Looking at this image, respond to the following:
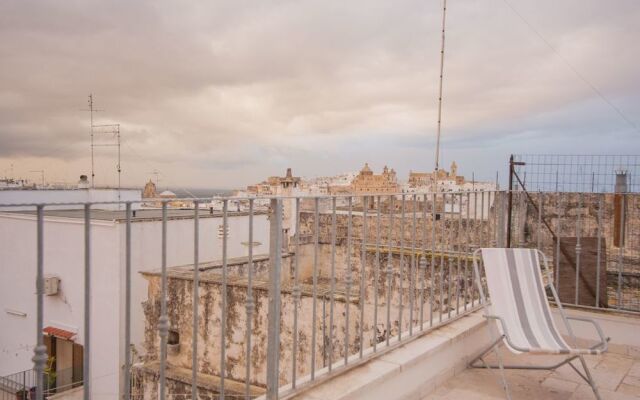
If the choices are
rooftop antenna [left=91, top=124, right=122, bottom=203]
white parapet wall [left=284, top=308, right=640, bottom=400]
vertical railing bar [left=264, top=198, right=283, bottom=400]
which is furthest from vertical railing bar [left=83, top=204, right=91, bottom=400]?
rooftop antenna [left=91, top=124, right=122, bottom=203]

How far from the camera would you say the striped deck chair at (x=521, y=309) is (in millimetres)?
2842

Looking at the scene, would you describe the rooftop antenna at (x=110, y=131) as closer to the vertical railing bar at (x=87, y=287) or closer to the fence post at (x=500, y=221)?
the fence post at (x=500, y=221)

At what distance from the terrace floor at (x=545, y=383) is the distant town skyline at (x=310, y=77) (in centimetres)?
582

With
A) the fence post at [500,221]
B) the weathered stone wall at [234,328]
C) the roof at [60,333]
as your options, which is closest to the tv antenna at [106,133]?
the roof at [60,333]

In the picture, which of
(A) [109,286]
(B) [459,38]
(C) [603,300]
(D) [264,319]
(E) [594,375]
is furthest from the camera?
(B) [459,38]

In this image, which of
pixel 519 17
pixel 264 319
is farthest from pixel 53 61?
pixel 519 17

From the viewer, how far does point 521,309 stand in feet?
10.5

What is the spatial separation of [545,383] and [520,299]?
579mm

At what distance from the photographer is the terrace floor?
2.97 meters

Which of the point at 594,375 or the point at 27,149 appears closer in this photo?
the point at 594,375

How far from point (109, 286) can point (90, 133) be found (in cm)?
800

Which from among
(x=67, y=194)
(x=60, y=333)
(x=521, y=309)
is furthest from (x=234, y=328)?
(x=67, y=194)

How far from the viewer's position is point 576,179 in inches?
377

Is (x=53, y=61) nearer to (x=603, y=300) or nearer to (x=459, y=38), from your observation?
(x=459, y=38)
